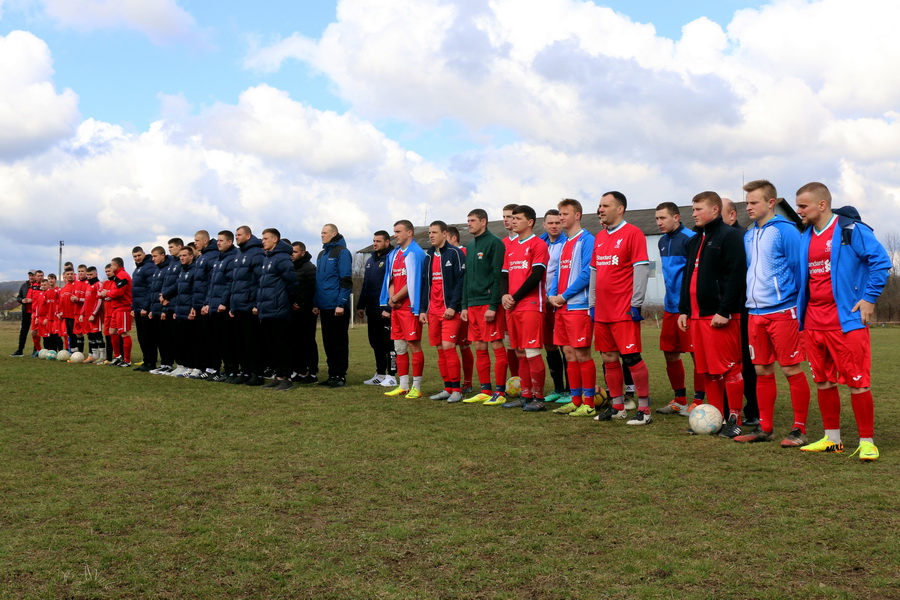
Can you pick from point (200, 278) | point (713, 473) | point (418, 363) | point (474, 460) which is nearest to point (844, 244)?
point (713, 473)

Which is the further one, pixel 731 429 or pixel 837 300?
pixel 731 429

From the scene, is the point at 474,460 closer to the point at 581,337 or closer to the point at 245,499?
the point at 245,499

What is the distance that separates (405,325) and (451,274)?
3.70 feet

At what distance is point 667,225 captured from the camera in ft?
29.4

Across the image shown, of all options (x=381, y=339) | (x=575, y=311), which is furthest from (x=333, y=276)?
(x=575, y=311)

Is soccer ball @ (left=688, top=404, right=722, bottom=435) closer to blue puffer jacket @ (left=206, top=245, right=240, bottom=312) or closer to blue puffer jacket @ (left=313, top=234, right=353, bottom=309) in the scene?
blue puffer jacket @ (left=313, top=234, right=353, bottom=309)

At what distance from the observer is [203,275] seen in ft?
44.8

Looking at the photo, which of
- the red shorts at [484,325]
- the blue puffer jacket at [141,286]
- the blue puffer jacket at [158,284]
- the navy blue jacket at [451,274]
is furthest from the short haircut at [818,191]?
the blue puffer jacket at [141,286]

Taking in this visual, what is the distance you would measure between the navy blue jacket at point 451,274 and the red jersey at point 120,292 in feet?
28.6

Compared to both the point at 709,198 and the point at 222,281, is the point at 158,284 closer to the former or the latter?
the point at 222,281

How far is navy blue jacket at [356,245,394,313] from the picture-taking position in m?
12.5

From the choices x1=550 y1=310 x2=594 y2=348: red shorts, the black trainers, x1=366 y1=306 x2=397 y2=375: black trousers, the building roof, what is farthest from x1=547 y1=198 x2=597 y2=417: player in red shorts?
the building roof

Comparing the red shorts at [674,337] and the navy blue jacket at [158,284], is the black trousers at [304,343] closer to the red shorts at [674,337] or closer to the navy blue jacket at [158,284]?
the navy blue jacket at [158,284]

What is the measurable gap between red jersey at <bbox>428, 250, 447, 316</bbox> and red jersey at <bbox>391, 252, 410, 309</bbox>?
0.45m
